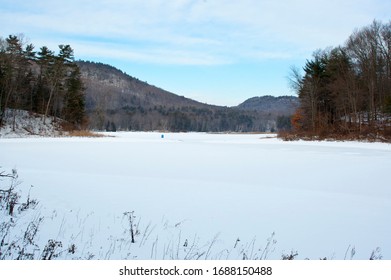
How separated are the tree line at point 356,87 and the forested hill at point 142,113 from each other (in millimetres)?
71902

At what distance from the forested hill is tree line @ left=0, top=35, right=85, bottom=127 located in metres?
48.5

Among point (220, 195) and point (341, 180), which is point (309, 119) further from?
point (220, 195)

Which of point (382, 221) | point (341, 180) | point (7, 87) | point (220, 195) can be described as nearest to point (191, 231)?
point (220, 195)

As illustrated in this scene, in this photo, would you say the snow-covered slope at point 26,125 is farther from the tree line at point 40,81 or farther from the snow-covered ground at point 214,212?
the snow-covered ground at point 214,212

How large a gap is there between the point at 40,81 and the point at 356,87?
46.4m

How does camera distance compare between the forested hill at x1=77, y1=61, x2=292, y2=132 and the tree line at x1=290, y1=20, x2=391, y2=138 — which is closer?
the tree line at x1=290, y1=20, x2=391, y2=138

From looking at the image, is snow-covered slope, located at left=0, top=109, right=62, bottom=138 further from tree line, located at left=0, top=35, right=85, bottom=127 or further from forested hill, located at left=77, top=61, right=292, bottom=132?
forested hill, located at left=77, top=61, right=292, bottom=132

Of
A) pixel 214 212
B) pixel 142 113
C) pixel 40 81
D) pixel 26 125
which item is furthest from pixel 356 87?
pixel 142 113

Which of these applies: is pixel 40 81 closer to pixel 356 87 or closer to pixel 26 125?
pixel 26 125

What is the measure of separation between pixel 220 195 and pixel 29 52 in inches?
1915

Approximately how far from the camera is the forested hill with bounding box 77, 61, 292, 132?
134 m

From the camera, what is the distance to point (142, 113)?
477 feet

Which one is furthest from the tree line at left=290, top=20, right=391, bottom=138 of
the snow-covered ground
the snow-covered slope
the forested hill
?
the forested hill

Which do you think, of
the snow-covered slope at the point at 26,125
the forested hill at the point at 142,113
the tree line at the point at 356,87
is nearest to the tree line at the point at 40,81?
the snow-covered slope at the point at 26,125
